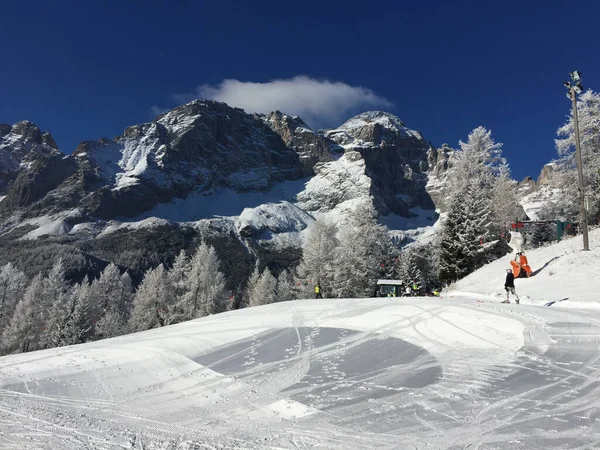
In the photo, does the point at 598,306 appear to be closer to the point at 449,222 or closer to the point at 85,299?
the point at 449,222

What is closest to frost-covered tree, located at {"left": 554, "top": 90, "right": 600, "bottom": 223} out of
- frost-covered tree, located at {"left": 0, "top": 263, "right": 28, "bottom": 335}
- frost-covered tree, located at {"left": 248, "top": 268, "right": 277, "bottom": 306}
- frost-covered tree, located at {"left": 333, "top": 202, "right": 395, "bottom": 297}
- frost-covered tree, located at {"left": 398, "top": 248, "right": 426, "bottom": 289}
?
frost-covered tree, located at {"left": 333, "top": 202, "right": 395, "bottom": 297}

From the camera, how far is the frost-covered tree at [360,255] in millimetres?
35719

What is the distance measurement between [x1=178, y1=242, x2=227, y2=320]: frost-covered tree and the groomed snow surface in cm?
3370

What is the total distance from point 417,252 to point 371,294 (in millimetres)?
29460

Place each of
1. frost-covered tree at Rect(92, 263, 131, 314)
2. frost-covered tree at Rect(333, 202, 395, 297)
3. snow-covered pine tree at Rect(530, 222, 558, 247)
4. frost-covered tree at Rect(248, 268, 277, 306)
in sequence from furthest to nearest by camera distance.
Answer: frost-covered tree at Rect(92, 263, 131, 314) < frost-covered tree at Rect(248, 268, 277, 306) < snow-covered pine tree at Rect(530, 222, 558, 247) < frost-covered tree at Rect(333, 202, 395, 297)

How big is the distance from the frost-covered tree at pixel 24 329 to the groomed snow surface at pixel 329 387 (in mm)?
42429

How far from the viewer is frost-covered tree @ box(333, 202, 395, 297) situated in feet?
117

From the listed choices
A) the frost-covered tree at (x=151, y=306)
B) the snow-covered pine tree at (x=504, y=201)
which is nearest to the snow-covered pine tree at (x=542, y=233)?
the snow-covered pine tree at (x=504, y=201)

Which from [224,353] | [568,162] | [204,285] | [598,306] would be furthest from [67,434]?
[204,285]

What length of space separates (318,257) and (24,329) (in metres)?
34.3

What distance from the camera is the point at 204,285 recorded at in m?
47.2

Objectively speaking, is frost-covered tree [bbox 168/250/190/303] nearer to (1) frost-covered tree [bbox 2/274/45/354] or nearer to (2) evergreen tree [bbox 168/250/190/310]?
(2) evergreen tree [bbox 168/250/190/310]

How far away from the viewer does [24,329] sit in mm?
44312

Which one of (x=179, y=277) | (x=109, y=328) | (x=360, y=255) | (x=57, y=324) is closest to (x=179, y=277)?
(x=179, y=277)
